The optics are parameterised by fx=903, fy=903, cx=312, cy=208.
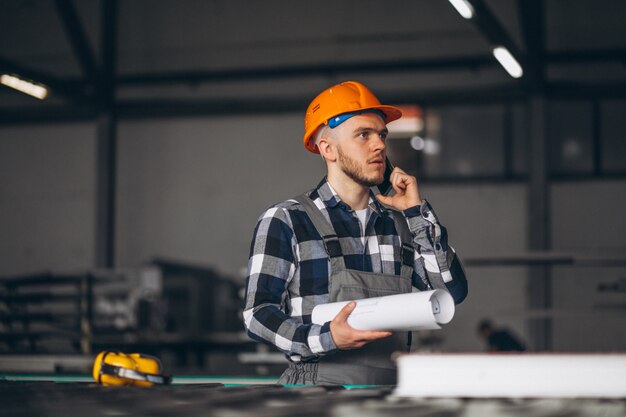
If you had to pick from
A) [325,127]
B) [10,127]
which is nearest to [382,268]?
[325,127]

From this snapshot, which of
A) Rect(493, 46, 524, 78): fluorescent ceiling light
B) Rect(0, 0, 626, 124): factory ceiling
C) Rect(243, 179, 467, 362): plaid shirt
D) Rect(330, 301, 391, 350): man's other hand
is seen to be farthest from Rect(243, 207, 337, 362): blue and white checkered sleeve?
Rect(0, 0, 626, 124): factory ceiling

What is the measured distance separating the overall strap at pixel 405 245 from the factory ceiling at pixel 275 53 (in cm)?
736

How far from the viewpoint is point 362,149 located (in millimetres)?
2682

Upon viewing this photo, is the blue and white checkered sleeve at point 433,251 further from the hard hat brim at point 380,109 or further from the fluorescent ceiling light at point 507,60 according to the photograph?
the fluorescent ceiling light at point 507,60

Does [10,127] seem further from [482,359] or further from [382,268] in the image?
[482,359]

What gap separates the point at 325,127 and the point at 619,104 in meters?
8.30

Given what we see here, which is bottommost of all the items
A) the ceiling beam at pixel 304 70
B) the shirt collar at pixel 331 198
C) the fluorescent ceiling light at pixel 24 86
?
the shirt collar at pixel 331 198

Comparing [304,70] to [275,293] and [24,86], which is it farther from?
[275,293]

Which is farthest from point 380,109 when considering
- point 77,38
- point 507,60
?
point 77,38

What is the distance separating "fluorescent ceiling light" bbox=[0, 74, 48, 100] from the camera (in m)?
8.89

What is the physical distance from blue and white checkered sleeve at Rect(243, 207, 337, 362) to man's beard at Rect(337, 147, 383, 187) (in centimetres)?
27

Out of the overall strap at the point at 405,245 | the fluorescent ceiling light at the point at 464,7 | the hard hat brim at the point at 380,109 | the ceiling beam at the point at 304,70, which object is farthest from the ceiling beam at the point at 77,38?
the overall strap at the point at 405,245

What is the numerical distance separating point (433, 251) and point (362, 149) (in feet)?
1.20

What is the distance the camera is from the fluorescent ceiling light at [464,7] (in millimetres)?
6941
